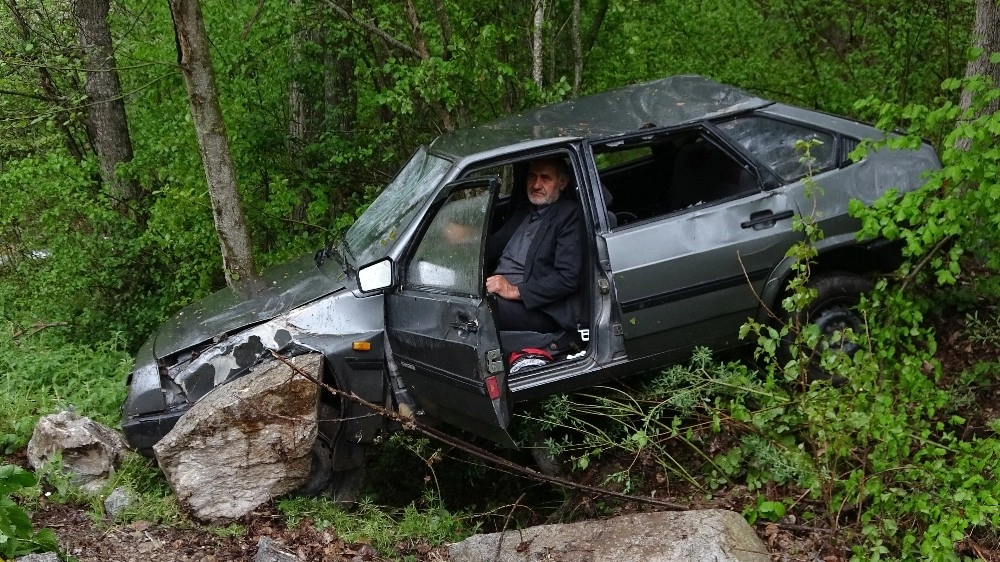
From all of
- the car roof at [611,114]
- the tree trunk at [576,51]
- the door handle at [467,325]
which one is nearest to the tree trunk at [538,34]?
the tree trunk at [576,51]

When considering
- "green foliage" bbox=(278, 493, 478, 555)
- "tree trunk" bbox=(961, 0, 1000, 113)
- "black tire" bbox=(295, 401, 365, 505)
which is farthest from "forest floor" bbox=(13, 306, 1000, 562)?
"tree trunk" bbox=(961, 0, 1000, 113)

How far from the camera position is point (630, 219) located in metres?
5.64

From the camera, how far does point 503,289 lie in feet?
16.9

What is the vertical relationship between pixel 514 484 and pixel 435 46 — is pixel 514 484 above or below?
below

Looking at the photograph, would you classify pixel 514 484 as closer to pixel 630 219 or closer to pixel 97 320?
pixel 630 219

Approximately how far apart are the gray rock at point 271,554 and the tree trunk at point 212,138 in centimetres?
179

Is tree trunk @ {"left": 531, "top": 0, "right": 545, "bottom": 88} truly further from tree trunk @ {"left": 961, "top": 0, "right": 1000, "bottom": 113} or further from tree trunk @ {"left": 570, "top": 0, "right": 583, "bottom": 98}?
tree trunk @ {"left": 961, "top": 0, "right": 1000, "bottom": 113}

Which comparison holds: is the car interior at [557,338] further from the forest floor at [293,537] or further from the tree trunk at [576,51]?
the tree trunk at [576,51]

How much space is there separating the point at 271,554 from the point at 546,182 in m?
2.55

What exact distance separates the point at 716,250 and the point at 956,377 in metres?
1.81

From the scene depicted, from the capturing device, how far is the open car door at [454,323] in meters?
4.45

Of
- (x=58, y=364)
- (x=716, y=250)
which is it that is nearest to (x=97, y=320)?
(x=58, y=364)

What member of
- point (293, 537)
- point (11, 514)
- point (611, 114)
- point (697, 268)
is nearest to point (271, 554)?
point (293, 537)

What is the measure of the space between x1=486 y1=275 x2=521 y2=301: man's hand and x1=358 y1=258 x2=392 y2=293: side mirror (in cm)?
59
